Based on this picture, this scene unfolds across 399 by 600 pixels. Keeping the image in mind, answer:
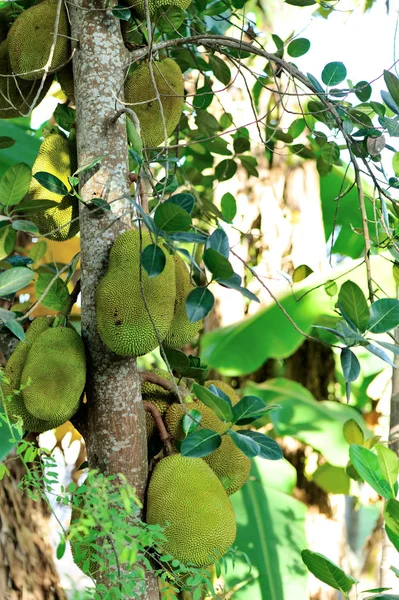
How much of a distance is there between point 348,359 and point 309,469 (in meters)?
1.18

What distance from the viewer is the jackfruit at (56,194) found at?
3.10ft

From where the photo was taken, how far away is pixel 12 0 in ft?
3.28

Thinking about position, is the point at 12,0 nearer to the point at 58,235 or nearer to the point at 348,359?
the point at 58,235

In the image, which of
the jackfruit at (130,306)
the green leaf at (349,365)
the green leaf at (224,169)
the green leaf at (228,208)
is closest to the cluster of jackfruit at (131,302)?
the jackfruit at (130,306)

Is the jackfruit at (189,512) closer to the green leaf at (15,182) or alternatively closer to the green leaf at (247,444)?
the green leaf at (247,444)

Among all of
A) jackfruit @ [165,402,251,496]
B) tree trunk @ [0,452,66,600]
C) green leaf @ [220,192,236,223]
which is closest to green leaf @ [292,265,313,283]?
green leaf @ [220,192,236,223]

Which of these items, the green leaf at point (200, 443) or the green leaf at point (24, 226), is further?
the green leaf at point (24, 226)

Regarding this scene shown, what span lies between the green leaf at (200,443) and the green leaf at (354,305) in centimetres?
19

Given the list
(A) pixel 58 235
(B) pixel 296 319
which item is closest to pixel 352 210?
(B) pixel 296 319

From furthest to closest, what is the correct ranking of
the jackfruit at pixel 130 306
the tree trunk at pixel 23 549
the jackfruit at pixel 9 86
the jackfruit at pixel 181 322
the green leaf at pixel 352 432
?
the tree trunk at pixel 23 549, the green leaf at pixel 352 432, the jackfruit at pixel 9 86, the jackfruit at pixel 181 322, the jackfruit at pixel 130 306

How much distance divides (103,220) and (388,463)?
0.44 meters

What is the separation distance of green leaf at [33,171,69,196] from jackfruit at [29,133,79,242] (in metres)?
0.06

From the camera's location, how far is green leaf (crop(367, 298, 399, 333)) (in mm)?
751

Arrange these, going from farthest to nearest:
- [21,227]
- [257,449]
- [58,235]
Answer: [58,235]
[21,227]
[257,449]
